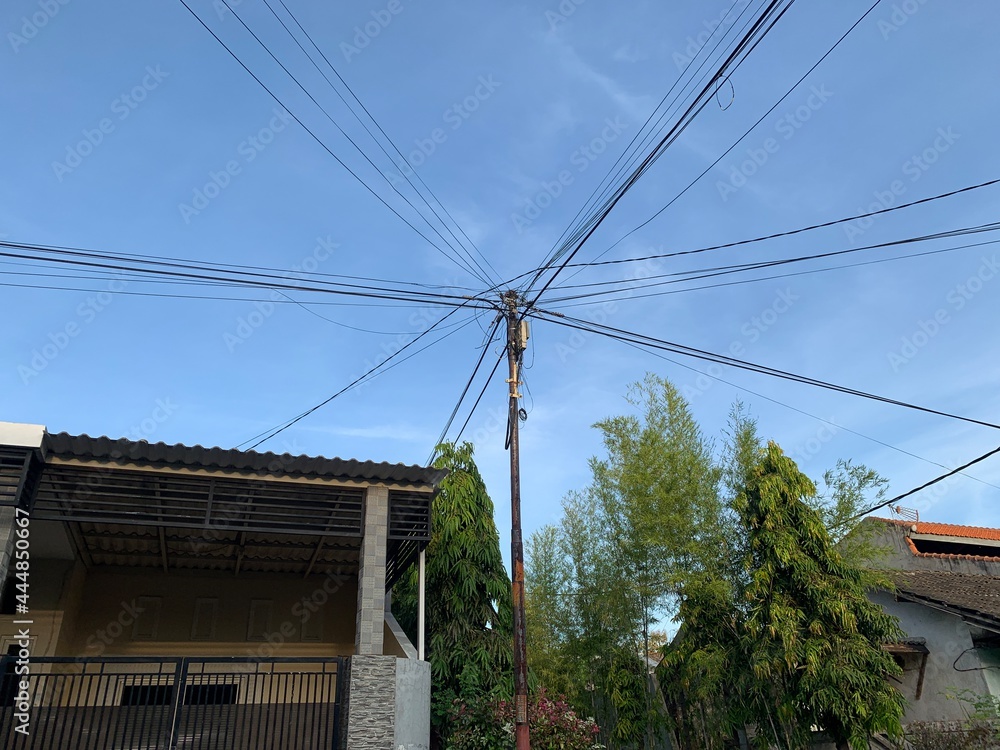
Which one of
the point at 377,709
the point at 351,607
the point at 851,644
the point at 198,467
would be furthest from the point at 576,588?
the point at 198,467

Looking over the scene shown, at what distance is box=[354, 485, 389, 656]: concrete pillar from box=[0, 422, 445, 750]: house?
0.03 metres

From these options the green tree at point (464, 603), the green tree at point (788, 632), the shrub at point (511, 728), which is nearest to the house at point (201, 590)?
the green tree at point (464, 603)

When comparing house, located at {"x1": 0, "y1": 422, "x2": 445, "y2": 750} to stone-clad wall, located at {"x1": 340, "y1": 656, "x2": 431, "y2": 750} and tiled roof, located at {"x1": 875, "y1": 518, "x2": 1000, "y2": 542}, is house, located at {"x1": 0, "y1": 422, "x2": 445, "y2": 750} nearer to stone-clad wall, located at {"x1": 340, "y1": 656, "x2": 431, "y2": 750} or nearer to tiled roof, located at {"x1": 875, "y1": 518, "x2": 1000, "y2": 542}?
stone-clad wall, located at {"x1": 340, "y1": 656, "x2": 431, "y2": 750}

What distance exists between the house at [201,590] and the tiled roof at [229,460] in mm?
22

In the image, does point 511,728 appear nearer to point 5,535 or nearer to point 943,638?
point 5,535

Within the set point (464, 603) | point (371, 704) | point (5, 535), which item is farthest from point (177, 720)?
point (464, 603)

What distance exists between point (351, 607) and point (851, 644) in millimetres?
8990

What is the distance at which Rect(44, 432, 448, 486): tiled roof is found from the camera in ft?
30.0

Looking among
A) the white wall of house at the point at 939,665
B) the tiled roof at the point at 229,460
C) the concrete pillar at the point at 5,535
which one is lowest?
the white wall of house at the point at 939,665

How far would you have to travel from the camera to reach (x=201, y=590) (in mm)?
14164

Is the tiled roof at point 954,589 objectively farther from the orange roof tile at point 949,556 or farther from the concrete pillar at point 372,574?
the concrete pillar at point 372,574

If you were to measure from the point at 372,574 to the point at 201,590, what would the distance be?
5.99 meters

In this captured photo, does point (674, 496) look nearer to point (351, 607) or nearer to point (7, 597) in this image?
point (351, 607)

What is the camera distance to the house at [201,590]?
28.7 ft
